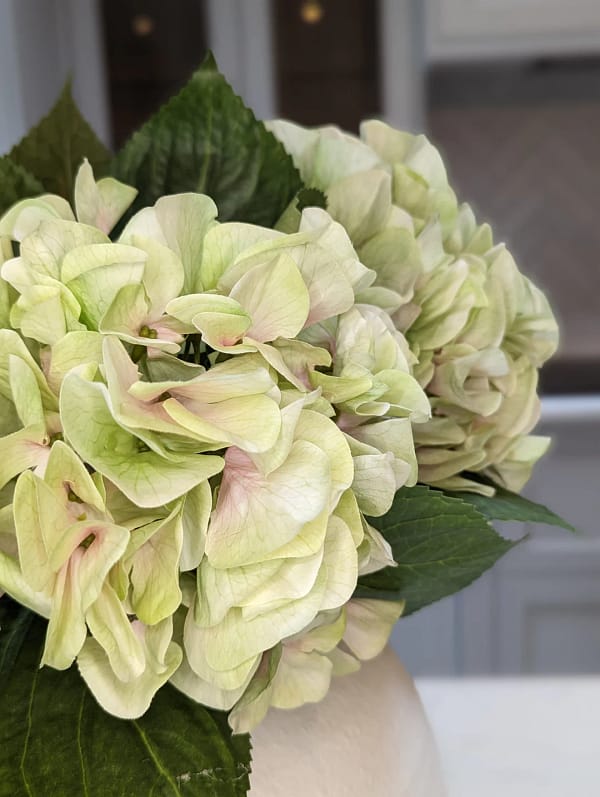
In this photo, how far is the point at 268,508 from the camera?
16cm

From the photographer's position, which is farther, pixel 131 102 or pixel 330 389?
pixel 131 102

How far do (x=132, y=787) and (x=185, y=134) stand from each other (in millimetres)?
157

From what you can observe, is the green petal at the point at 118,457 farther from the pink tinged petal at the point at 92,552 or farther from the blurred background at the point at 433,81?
the blurred background at the point at 433,81

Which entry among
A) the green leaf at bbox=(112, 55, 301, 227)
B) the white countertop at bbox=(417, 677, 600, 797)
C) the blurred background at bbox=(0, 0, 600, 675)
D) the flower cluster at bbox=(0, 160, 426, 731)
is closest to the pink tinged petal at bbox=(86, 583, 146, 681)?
the flower cluster at bbox=(0, 160, 426, 731)

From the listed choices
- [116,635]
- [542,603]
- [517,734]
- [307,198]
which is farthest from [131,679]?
[542,603]

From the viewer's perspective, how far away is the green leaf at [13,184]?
0.69ft

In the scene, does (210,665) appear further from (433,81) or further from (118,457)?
(433,81)

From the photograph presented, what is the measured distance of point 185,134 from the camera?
0.21 m

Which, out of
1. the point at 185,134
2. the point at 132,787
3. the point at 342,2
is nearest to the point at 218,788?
the point at 132,787

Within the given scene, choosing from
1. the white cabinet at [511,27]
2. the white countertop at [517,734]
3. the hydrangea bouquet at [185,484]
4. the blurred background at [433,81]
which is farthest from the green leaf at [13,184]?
the white cabinet at [511,27]

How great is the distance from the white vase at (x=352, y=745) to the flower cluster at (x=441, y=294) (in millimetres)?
63

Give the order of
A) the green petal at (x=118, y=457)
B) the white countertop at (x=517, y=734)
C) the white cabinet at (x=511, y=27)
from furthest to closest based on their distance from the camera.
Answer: the white cabinet at (x=511, y=27) < the white countertop at (x=517, y=734) < the green petal at (x=118, y=457)

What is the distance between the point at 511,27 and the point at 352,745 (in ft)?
3.07

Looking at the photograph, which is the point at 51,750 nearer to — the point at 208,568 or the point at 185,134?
the point at 208,568
